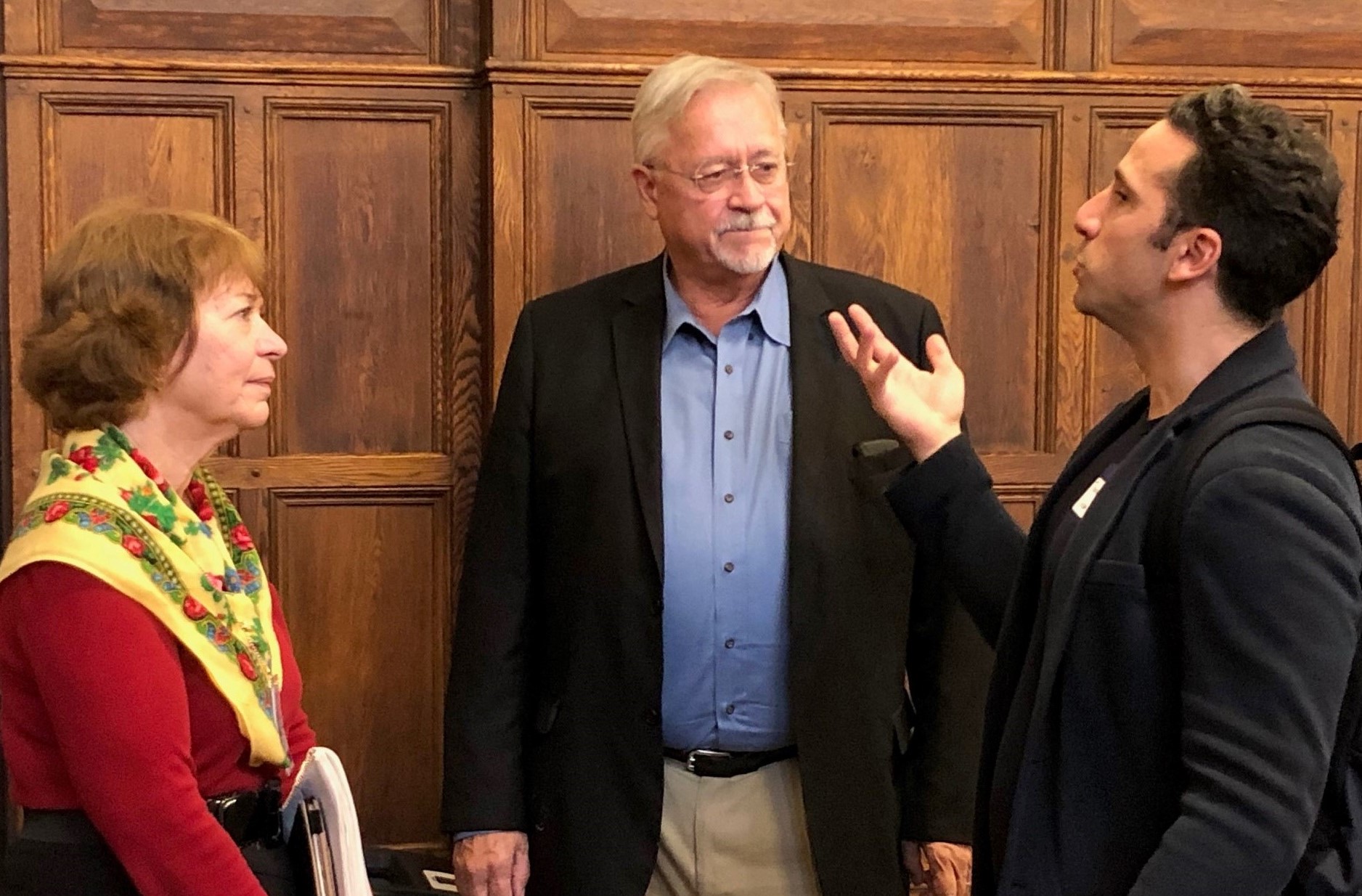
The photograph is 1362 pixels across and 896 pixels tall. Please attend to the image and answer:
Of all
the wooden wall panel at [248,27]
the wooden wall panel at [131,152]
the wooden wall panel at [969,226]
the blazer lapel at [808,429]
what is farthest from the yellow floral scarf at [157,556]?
the wooden wall panel at [969,226]

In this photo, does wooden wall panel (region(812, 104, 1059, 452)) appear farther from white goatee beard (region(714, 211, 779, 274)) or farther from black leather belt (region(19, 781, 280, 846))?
black leather belt (region(19, 781, 280, 846))

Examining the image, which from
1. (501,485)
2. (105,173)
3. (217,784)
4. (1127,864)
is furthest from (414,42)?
(1127,864)

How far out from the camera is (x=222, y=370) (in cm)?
184

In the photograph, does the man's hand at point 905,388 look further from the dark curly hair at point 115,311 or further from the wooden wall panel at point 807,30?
the wooden wall panel at point 807,30

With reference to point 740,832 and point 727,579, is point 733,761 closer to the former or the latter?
point 740,832

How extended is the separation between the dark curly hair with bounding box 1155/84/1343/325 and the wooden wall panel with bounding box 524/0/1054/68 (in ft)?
4.65

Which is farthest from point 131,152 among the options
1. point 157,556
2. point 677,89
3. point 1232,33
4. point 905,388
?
point 1232,33

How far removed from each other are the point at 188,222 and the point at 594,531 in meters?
0.71

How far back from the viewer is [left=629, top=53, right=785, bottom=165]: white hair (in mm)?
2287

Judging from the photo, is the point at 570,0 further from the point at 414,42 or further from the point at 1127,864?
the point at 1127,864

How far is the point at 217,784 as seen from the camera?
5.81 ft

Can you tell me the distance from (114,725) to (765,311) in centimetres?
110

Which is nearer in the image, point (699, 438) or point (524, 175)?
point (699, 438)

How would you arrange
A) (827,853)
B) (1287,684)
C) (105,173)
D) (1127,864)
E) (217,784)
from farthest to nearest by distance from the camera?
(105,173) < (827,853) < (217,784) < (1127,864) < (1287,684)
